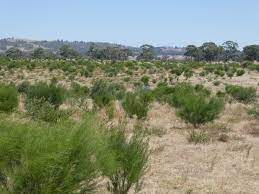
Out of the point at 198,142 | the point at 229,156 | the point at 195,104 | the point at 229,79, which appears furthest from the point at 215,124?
the point at 229,79

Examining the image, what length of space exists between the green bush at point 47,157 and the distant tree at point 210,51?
134 m

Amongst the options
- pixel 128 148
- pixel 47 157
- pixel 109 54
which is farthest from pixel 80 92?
→ pixel 109 54

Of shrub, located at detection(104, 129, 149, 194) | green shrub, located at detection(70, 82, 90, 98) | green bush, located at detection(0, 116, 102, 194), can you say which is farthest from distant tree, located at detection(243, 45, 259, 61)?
green bush, located at detection(0, 116, 102, 194)

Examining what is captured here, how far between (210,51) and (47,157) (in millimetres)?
134943

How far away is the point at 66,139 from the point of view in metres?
7.66

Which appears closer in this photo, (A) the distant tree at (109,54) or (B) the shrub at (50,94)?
(B) the shrub at (50,94)

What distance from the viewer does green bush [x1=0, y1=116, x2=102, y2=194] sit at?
24.2 ft

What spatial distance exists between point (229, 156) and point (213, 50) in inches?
4958

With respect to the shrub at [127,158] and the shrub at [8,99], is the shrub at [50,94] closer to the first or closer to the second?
the shrub at [8,99]

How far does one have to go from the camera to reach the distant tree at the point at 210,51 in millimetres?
140250

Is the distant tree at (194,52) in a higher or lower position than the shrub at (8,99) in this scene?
lower

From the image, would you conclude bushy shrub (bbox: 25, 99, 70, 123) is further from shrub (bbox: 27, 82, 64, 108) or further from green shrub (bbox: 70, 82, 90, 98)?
green shrub (bbox: 70, 82, 90, 98)

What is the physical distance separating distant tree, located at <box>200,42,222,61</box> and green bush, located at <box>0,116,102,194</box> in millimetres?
133758

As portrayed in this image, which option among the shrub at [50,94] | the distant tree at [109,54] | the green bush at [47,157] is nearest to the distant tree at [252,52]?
the distant tree at [109,54]
